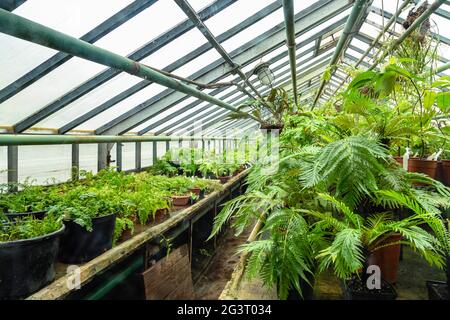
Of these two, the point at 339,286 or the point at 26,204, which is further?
the point at 26,204

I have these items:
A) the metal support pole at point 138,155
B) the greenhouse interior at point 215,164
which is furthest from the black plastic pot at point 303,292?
the metal support pole at point 138,155

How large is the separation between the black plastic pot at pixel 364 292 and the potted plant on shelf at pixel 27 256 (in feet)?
4.59

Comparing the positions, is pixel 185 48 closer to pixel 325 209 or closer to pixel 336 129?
pixel 336 129

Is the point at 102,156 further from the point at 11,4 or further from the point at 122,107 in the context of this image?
the point at 11,4

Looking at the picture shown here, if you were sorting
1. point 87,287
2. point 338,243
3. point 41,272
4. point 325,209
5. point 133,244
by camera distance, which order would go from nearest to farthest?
point 338,243 < point 325,209 < point 41,272 < point 87,287 < point 133,244

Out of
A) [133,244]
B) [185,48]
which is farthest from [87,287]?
[185,48]

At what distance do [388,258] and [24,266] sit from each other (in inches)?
64.5

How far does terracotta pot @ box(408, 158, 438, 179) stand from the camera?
1477 mm

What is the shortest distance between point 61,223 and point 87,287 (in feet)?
1.80

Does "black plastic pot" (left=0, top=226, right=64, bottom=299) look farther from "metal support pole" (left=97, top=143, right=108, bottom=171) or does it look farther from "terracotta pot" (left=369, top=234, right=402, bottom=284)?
"metal support pole" (left=97, top=143, right=108, bottom=171)

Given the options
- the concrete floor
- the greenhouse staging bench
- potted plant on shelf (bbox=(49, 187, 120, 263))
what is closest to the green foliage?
potted plant on shelf (bbox=(49, 187, 120, 263))

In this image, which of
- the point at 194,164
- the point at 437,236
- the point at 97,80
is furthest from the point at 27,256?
the point at 194,164

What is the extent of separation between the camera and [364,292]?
3.18ft

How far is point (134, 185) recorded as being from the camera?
3.16m
